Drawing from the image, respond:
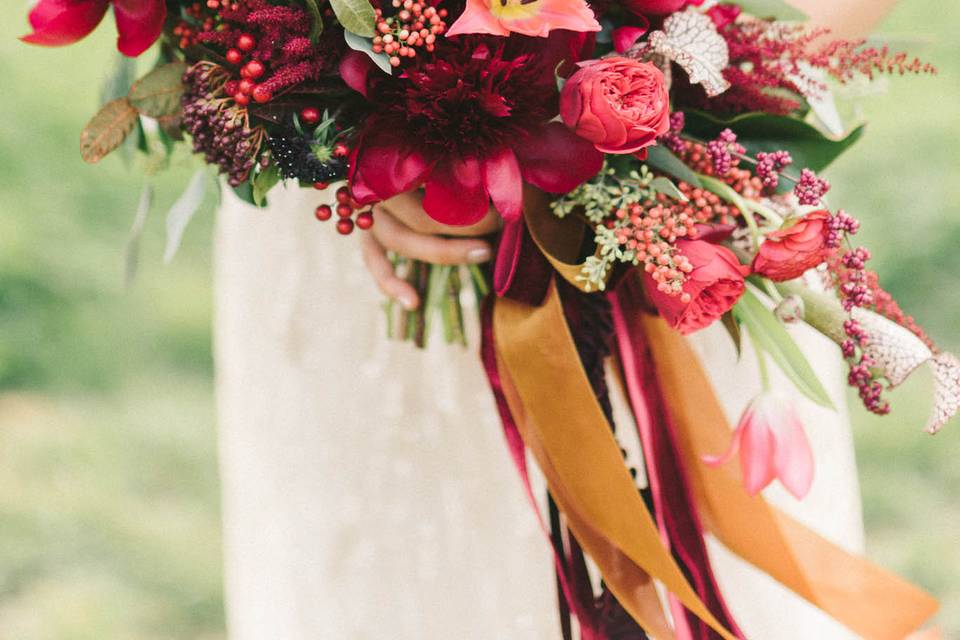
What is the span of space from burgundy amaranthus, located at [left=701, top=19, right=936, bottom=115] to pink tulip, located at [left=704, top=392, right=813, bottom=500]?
0.22 meters

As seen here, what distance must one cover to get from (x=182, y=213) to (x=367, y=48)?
264mm

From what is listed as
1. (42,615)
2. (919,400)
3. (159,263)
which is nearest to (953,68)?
(919,400)

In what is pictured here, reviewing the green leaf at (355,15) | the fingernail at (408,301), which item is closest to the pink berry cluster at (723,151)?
the green leaf at (355,15)

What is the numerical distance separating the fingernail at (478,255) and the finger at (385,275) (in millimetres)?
80

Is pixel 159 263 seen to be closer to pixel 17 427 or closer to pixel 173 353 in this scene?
pixel 173 353

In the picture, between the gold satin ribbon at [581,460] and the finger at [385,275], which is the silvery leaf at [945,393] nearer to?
the gold satin ribbon at [581,460]

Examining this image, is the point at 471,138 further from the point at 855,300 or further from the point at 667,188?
the point at 855,300

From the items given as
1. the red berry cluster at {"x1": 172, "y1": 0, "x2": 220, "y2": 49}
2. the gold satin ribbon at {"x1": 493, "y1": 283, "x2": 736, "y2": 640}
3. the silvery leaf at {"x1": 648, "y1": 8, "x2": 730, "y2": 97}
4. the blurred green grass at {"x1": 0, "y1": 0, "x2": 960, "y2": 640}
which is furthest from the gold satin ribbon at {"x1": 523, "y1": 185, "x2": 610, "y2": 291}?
the blurred green grass at {"x1": 0, "y1": 0, "x2": 960, "y2": 640}

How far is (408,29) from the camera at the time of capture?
0.54m

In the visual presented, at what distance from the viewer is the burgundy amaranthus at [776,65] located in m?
0.62

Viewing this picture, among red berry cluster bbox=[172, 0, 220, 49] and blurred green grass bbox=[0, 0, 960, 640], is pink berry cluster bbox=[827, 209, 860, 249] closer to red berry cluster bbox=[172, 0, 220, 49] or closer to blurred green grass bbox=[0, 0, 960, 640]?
red berry cluster bbox=[172, 0, 220, 49]

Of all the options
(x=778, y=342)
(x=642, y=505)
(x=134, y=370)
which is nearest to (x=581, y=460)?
(x=642, y=505)

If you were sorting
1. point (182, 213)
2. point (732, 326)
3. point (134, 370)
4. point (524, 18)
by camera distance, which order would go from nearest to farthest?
point (524, 18) → point (732, 326) → point (182, 213) → point (134, 370)

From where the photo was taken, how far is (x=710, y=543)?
849 millimetres
